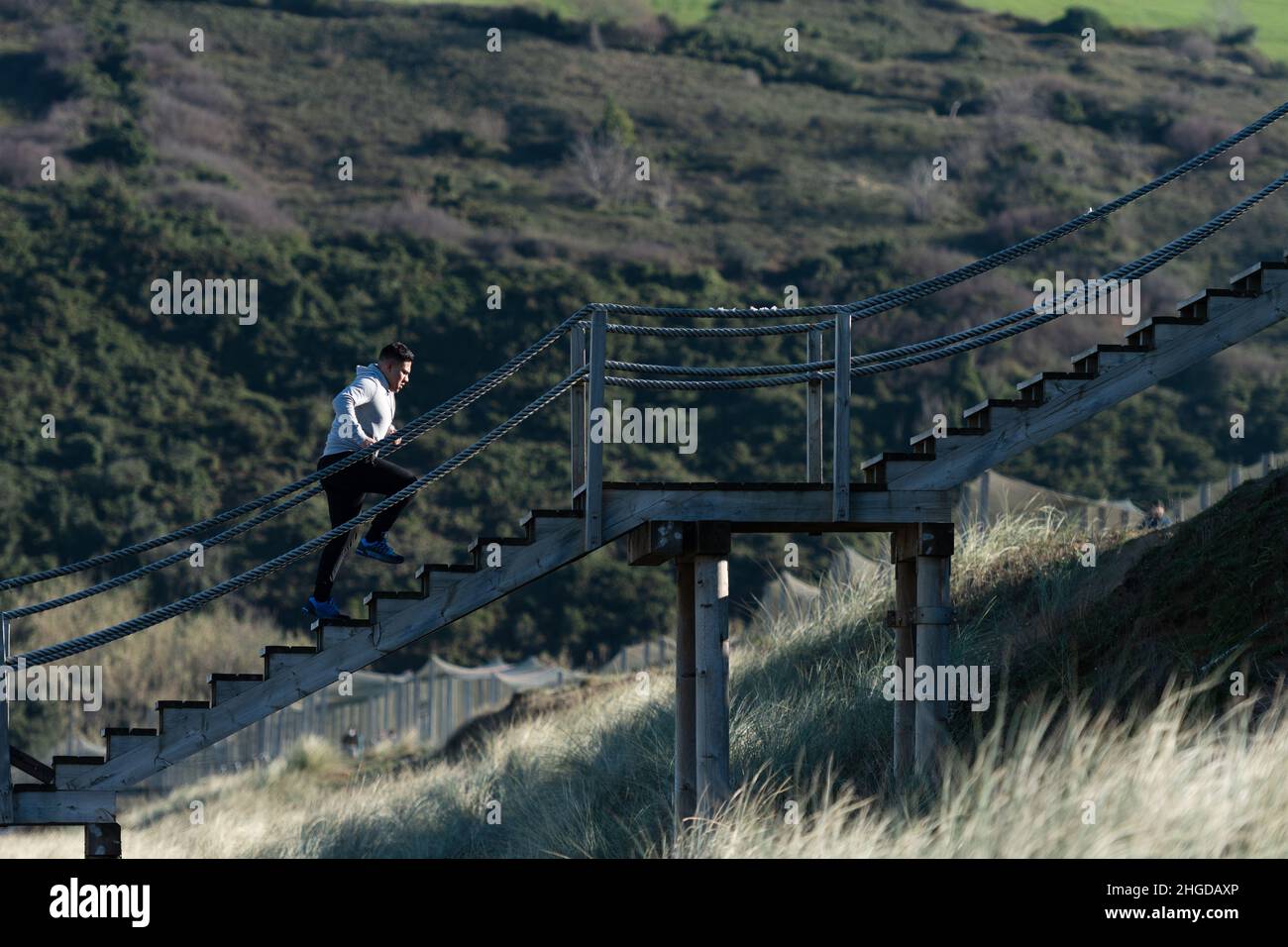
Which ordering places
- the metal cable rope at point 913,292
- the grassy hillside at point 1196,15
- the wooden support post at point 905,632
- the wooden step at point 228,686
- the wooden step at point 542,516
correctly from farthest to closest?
the grassy hillside at point 1196,15 → the wooden support post at point 905,632 → the wooden step at point 228,686 → the wooden step at point 542,516 → the metal cable rope at point 913,292

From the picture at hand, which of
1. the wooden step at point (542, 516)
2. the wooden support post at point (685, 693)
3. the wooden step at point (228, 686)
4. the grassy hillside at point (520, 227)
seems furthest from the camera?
the grassy hillside at point (520, 227)

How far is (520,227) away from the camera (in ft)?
224

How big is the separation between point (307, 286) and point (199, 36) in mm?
22060

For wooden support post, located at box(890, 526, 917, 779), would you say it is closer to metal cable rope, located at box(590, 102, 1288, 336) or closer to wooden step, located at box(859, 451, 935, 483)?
wooden step, located at box(859, 451, 935, 483)

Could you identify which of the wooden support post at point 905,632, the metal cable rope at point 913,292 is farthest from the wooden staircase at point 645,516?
the metal cable rope at point 913,292

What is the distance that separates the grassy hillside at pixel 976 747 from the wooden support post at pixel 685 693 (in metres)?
0.38

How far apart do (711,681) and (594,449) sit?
1610 millimetres

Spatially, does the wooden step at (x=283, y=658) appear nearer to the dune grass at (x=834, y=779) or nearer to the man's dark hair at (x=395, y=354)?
the man's dark hair at (x=395, y=354)

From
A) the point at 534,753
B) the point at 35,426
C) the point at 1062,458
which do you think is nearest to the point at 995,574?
the point at 534,753

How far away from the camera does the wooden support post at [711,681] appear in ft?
38.3

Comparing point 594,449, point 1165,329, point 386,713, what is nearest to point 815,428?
point 594,449

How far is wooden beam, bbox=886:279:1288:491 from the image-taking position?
38.4 ft

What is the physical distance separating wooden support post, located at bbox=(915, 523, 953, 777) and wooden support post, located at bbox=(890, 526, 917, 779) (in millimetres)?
97

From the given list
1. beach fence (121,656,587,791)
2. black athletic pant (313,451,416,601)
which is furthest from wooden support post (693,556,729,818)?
beach fence (121,656,587,791)
